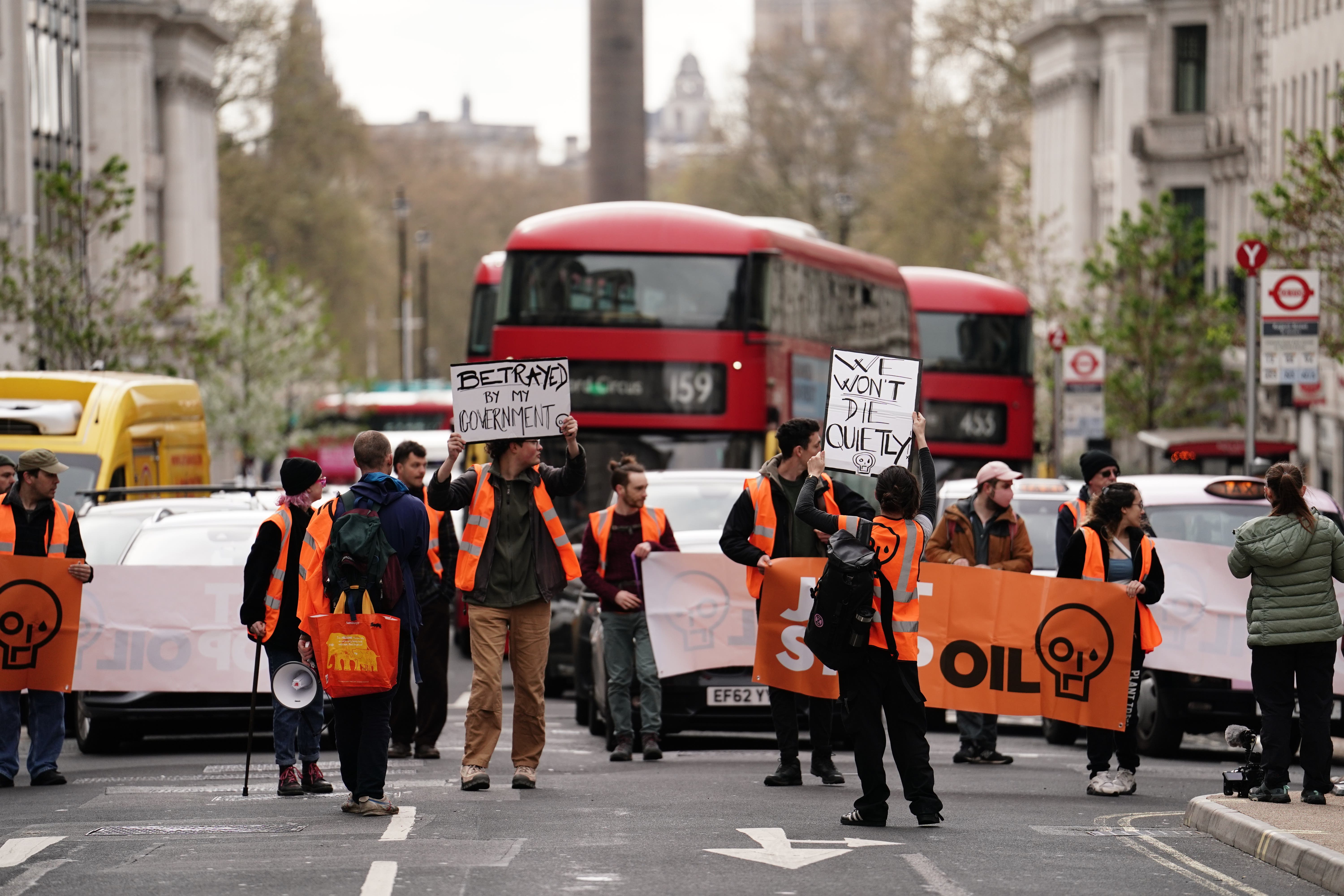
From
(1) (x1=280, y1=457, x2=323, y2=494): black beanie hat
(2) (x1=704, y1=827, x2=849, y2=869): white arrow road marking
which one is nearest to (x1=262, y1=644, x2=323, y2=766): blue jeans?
(1) (x1=280, y1=457, x2=323, y2=494): black beanie hat

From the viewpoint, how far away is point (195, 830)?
1128cm

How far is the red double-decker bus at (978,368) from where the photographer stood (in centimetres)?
3628

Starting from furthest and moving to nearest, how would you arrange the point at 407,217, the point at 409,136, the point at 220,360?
the point at 409,136, the point at 407,217, the point at 220,360

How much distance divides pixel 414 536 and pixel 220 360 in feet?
123

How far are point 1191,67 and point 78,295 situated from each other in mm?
34523

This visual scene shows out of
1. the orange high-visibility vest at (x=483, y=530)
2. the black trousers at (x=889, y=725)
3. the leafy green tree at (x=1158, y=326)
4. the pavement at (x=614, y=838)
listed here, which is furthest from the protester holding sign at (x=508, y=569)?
the leafy green tree at (x=1158, y=326)

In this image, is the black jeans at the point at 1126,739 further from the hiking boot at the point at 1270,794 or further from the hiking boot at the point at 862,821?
the hiking boot at the point at 862,821

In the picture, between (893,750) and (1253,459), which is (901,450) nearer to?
(893,750)

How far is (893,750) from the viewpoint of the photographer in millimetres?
Answer: 11531

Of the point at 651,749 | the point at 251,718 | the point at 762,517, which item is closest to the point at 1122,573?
the point at 762,517

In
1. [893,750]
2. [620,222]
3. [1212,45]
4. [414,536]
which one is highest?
[1212,45]

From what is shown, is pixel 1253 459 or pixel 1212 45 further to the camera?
pixel 1212 45

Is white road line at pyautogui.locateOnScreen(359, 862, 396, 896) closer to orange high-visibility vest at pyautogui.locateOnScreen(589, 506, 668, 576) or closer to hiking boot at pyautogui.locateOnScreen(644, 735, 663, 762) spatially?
hiking boot at pyautogui.locateOnScreen(644, 735, 663, 762)

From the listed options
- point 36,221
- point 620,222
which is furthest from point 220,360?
point 620,222
